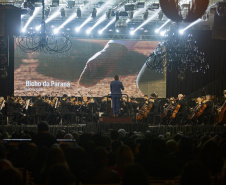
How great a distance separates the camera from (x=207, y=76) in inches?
839

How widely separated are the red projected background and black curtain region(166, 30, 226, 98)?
1.42 m

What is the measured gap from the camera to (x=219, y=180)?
372 centimetres

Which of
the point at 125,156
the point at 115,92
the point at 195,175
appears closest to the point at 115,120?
the point at 115,92

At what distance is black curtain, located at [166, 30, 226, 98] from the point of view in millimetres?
20219

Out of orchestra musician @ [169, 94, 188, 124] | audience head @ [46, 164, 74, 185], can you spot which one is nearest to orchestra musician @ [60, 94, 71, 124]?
orchestra musician @ [169, 94, 188, 124]

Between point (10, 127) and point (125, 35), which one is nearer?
point (10, 127)

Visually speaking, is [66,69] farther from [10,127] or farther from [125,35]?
[10,127]

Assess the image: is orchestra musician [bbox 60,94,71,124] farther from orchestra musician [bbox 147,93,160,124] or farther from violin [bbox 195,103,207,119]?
violin [bbox 195,103,207,119]

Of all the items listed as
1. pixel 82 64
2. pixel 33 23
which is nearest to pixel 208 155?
pixel 33 23

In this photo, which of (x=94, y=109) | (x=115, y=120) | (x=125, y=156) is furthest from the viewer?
(x=94, y=109)

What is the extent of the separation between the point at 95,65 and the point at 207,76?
5200 mm

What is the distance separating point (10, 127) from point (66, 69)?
7343mm

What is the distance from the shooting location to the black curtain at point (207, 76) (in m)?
20.2

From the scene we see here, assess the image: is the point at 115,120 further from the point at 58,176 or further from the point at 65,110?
the point at 58,176
